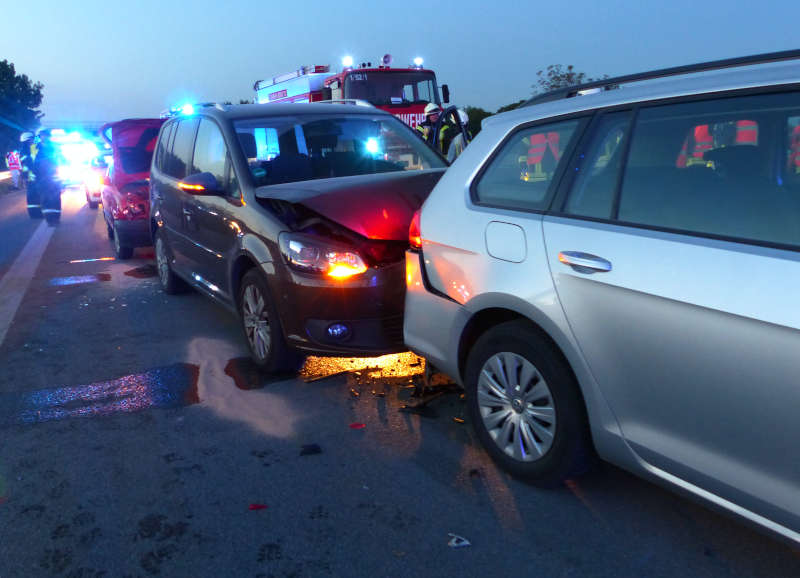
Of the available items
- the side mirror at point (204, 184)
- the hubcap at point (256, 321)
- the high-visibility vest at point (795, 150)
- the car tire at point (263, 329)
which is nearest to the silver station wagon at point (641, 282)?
the high-visibility vest at point (795, 150)

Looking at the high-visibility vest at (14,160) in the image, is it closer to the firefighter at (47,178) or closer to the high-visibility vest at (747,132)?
the firefighter at (47,178)

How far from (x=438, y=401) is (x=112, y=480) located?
6.37ft

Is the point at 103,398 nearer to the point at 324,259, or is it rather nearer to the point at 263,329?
the point at 263,329

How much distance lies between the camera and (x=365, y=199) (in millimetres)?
4633

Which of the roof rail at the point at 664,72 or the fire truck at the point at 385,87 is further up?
the fire truck at the point at 385,87

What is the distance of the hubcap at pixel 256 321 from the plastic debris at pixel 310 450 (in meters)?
1.18

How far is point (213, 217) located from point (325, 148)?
1055 mm

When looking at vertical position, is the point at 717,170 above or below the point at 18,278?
above

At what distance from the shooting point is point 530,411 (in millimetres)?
3148

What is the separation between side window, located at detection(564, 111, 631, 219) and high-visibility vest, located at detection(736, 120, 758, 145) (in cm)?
45

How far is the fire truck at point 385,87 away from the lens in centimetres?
1847

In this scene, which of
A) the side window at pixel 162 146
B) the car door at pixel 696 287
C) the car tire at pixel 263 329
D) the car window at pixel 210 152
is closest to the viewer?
the car door at pixel 696 287

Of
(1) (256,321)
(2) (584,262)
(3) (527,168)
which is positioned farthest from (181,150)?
(2) (584,262)

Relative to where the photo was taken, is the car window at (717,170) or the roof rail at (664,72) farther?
the roof rail at (664,72)
